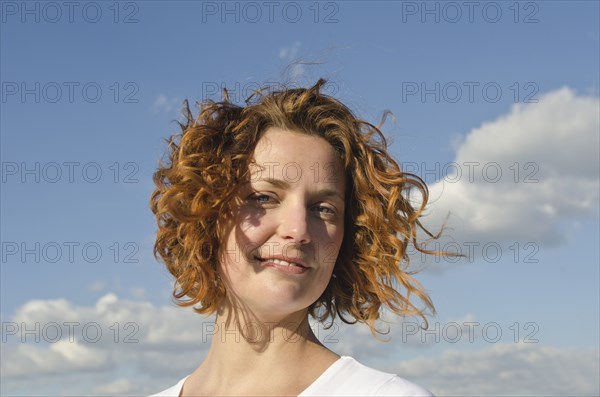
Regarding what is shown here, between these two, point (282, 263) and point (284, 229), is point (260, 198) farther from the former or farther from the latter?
point (282, 263)

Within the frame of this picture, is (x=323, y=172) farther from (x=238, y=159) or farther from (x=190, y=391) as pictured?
(x=190, y=391)

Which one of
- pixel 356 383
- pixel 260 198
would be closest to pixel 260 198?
pixel 260 198

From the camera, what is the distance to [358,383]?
13.2 feet

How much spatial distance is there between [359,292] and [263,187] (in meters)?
1.03

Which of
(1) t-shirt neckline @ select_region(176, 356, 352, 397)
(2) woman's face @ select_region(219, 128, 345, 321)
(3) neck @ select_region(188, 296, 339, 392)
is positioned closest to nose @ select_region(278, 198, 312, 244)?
(2) woman's face @ select_region(219, 128, 345, 321)

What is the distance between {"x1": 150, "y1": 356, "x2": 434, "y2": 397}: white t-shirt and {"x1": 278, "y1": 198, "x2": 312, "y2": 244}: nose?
703 mm

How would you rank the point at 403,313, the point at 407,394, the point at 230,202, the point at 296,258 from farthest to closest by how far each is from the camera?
the point at 403,313 < the point at 230,202 < the point at 296,258 < the point at 407,394

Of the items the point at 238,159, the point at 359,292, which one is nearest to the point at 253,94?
the point at 238,159

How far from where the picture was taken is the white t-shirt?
3891 mm

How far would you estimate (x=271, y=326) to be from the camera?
4266 mm

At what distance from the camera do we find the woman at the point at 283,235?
163 inches

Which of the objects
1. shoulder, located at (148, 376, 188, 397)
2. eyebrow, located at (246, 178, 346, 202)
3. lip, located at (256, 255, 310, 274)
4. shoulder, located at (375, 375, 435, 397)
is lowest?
shoulder, located at (375, 375, 435, 397)

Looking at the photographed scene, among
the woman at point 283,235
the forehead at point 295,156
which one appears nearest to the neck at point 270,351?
the woman at point 283,235

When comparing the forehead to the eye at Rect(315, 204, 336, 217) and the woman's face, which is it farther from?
the eye at Rect(315, 204, 336, 217)
